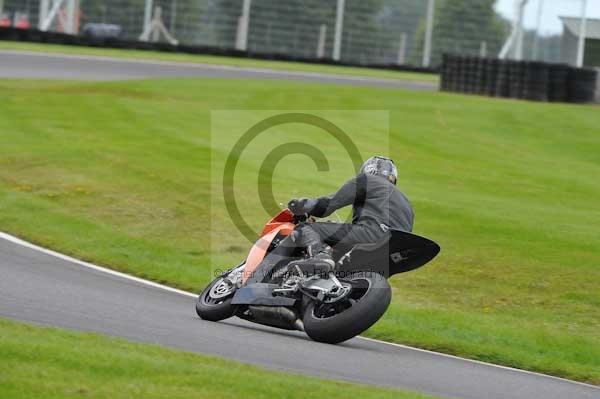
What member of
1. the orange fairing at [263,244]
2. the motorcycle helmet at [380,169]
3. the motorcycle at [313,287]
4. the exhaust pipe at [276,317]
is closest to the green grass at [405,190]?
the motorcycle at [313,287]

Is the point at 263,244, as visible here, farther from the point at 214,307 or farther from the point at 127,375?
the point at 127,375

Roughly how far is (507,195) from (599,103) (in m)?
13.5

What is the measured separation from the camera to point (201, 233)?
46.4ft

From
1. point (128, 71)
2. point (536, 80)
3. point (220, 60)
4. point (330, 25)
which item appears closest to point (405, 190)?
point (536, 80)

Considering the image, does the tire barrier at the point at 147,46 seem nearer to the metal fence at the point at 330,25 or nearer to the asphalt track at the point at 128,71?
the metal fence at the point at 330,25

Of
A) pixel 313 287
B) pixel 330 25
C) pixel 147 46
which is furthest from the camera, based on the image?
pixel 330 25

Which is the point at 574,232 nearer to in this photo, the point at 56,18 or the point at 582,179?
the point at 582,179

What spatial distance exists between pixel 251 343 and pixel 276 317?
2.09ft

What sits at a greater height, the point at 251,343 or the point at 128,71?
the point at 128,71

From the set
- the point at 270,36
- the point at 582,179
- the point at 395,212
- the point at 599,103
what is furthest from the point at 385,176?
the point at 270,36

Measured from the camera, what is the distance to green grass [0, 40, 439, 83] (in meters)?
36.7

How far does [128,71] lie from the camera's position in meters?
32.5

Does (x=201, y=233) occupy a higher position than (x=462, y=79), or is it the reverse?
(x=462, y=79)

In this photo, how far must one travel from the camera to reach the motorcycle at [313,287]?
8.58 m
